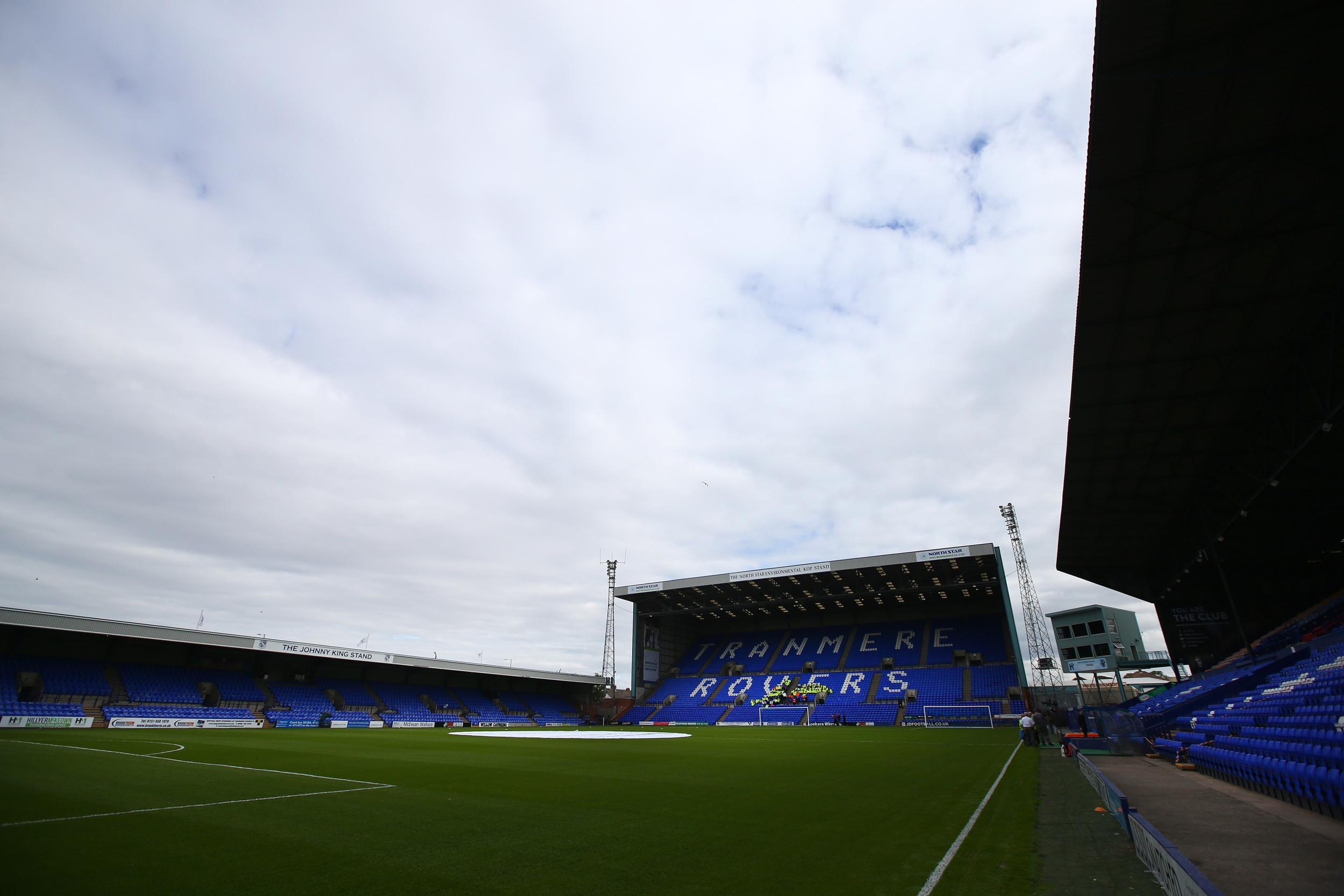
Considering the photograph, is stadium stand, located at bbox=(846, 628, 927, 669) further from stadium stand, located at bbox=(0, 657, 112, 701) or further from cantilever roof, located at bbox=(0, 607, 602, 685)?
stadium stand, located at bbox=(0, 657, 112, 701)

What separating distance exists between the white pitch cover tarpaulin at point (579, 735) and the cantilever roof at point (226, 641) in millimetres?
13540

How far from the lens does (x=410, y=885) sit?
5.27 meters

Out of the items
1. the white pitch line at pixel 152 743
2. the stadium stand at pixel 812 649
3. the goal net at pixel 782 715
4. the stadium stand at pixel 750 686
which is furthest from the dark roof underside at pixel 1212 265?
the stadium stand at pixel 812 649

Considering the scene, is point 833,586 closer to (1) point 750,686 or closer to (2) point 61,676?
(1) point 750,686

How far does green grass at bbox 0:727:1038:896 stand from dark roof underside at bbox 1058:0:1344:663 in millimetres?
10791

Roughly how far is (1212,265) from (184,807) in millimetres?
20845

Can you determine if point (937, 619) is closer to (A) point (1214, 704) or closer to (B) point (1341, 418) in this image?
(A) point (1214, 704)

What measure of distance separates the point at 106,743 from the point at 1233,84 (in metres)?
31.5

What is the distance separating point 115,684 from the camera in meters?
34.6

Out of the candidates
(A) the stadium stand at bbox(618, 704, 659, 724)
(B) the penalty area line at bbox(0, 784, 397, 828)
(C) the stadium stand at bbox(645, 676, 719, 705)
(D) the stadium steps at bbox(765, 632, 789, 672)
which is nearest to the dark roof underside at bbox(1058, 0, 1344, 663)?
(B) the penalty area line at bbox(0, 784, 397, 828)

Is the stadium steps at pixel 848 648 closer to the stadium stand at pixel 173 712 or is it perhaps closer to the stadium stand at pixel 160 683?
the stadium stand at pixel 173 712

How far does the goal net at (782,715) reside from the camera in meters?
43.8

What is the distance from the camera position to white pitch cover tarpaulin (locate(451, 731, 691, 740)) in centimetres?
2938

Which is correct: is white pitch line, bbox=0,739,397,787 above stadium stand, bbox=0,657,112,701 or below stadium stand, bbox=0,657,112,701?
below
